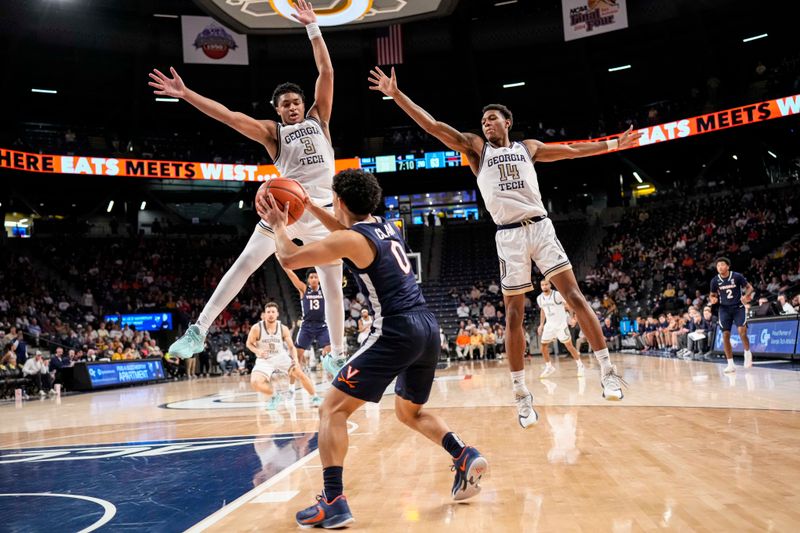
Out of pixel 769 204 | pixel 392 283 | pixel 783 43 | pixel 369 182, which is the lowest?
pixel 392 283

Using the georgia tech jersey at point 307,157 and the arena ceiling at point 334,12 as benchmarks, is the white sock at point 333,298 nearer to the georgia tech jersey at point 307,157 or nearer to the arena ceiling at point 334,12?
the georgia tech jersey at point 307,157

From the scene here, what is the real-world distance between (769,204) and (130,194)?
1188 inches

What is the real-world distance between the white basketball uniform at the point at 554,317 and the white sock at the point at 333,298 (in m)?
8.98

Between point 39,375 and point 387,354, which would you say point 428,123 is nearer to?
point 387,354

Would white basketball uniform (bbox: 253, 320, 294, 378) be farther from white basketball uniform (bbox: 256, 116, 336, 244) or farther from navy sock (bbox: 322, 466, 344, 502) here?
navy sock (bbox: 322, 466, 344, 502)

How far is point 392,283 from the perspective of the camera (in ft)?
12.1

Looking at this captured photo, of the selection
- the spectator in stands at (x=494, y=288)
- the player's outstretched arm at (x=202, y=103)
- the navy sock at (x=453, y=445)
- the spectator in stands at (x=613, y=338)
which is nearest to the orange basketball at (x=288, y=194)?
the player's outstretched arm at (x=202, y=103)

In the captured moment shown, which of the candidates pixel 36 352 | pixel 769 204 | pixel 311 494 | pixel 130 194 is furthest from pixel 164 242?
pixel 311 494

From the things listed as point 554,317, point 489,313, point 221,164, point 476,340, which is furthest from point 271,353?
point 221,164

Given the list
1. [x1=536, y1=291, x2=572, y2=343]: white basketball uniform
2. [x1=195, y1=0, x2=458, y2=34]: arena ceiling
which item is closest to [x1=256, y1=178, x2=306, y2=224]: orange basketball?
[x1=536, y1=291, x2=572, y2=343]: white basketball uniform

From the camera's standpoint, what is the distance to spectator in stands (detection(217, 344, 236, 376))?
74.1ft

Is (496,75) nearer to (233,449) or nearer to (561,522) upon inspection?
(233,449)

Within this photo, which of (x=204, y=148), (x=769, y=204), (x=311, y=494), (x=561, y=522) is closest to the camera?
(x=561, y=522)

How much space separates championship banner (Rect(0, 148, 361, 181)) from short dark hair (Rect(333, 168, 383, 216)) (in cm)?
2173
